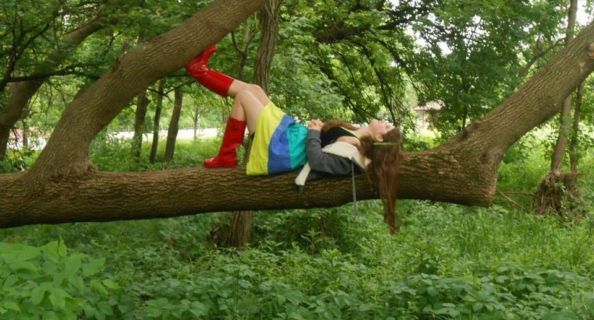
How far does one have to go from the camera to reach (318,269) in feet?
21.0

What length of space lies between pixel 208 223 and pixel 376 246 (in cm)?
255

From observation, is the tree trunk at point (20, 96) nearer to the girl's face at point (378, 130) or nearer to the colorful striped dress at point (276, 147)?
the colorful striped dress at point (276, 147)

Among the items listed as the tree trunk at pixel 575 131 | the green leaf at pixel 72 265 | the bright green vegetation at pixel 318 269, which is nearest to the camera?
the green leaf at pixel 72 265

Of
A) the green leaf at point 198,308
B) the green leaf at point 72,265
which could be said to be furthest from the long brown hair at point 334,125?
the green leaf at point 72,265

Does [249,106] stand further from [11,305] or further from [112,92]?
[11,305]

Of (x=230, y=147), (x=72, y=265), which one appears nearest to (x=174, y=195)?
(x=230, y=147)

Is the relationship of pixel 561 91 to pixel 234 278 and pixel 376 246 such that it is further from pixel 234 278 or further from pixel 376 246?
pixel 376 246

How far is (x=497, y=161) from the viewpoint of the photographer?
15.4ft

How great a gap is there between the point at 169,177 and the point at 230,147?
59cm

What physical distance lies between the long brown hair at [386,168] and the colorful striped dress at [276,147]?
490 millimetres

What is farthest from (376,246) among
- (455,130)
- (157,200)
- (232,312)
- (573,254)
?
(455,130)

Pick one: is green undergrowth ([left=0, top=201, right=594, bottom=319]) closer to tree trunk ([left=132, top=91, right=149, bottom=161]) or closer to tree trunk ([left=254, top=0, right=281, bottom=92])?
tree trunk ([left=254, top=0, right=281, bottom=92])

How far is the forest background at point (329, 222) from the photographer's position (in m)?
4.93

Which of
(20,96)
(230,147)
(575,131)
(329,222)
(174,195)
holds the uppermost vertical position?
(575,131)
